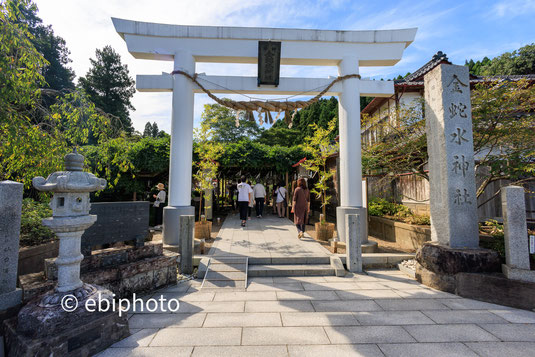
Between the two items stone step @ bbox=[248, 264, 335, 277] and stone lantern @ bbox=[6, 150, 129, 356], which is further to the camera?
stone step @ bbox=[248, 264, 335, 277]

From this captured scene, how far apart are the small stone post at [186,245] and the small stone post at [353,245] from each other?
3491mm

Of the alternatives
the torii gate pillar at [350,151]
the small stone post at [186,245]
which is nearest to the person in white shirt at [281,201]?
the torii gate pillar at [350,151]

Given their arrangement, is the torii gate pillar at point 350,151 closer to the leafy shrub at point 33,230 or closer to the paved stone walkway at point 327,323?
the paved stone walkway at point 327,323

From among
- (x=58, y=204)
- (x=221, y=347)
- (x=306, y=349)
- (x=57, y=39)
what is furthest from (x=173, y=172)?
(x=57, y=39)

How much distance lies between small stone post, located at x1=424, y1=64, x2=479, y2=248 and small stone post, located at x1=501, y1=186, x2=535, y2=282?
487 mm

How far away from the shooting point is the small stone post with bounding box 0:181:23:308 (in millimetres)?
2717

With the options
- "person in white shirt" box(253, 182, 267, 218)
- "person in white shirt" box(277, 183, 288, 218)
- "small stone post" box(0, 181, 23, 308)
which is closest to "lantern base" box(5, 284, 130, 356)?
"small stone post" box(0, 181, 23, 308)

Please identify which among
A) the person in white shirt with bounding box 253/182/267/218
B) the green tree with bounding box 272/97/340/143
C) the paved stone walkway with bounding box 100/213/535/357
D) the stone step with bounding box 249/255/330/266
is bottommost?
the paved stone walkway with bounding box 100/213/535/357

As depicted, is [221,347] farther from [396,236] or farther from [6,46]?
[396,236]

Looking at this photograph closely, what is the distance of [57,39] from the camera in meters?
23.6

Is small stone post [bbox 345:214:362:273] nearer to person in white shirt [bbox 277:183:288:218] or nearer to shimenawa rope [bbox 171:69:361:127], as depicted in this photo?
shimenawa rope [bbox 171:69:361:127]

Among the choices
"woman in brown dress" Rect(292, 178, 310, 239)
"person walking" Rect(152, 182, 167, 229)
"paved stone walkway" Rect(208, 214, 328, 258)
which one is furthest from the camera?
"person walking" Rect(152, 182, 167, 229)

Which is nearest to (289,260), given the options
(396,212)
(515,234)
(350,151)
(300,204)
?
(300,204)

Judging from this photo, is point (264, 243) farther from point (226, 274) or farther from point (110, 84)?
point (110, 84)
